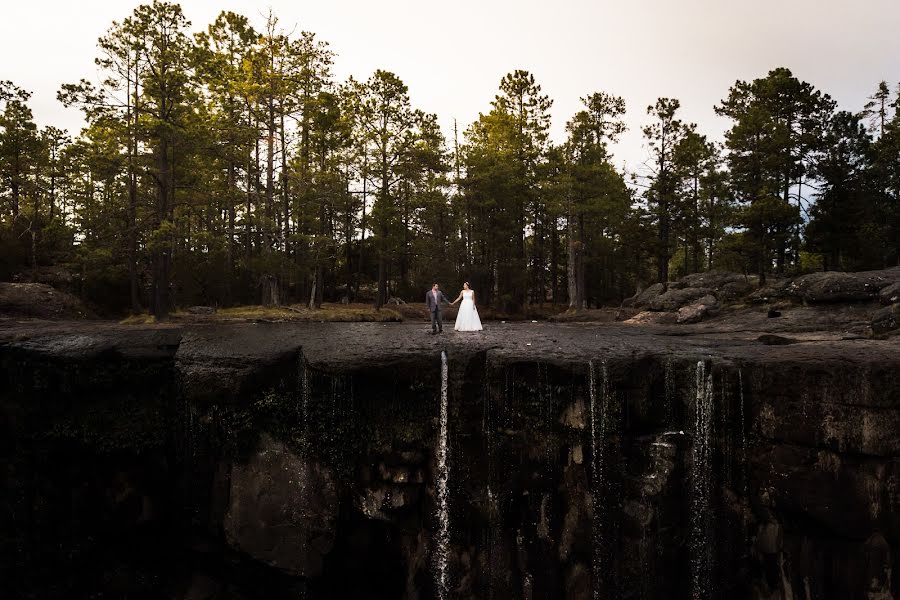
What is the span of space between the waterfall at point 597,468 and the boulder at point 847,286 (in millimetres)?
13877

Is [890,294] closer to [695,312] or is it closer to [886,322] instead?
[886,322]

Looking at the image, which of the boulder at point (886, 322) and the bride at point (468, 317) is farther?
the bride at point (468, 317)

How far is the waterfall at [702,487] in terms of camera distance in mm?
11438

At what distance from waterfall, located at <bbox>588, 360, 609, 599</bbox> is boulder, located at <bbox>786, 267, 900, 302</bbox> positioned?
13.9m

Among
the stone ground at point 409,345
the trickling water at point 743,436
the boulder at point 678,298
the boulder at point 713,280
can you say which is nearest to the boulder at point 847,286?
the stone ground at point 409,345

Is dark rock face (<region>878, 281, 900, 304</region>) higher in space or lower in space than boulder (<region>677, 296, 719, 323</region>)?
higher

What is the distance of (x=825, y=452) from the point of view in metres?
10.4

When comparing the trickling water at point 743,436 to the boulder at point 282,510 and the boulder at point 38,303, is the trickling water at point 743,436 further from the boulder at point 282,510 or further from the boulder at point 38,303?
the boulder at point 38,303

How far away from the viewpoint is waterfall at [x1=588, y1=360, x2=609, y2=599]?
38.6ft

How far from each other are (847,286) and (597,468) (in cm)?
1489

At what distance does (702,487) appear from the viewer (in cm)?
1153

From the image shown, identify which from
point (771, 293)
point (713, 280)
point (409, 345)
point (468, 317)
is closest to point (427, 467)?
point (409, 345)

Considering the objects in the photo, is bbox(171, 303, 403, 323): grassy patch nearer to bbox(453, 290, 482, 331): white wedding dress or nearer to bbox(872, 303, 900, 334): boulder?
bbox(453, 290, 482, 331): white wedding dress

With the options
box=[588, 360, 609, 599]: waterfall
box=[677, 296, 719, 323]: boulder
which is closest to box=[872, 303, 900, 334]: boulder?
box=[677, 296, 719, 323]: boulder
